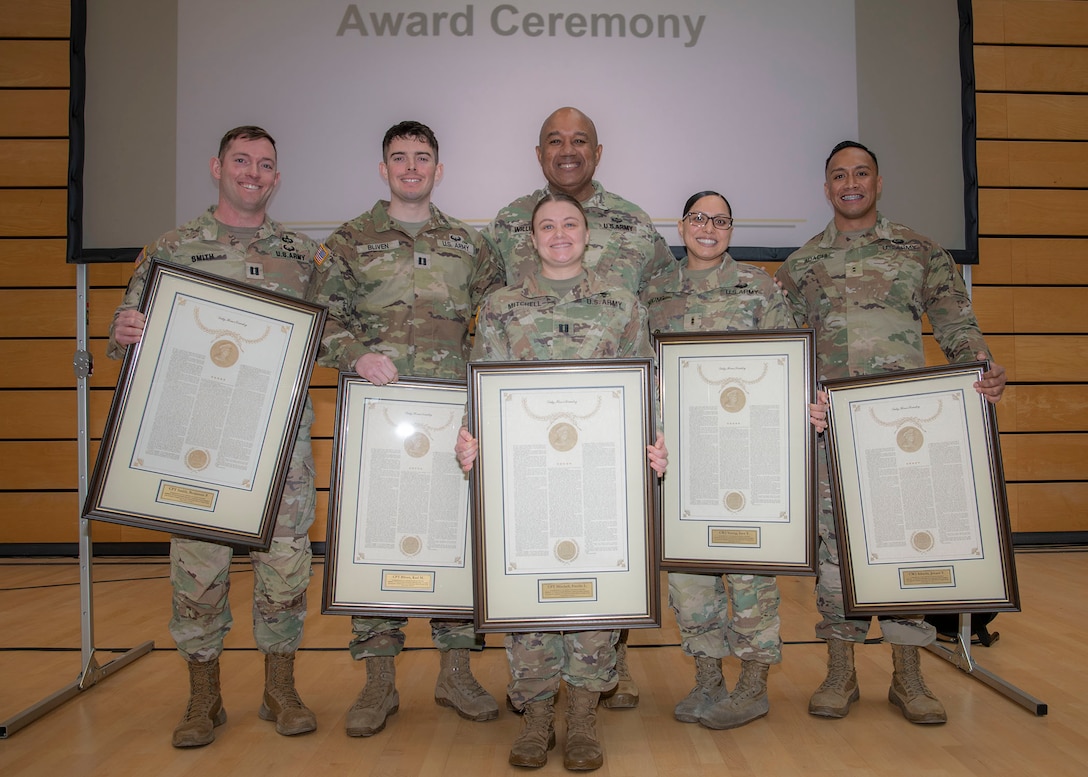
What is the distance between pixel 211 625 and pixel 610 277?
6.07 ft

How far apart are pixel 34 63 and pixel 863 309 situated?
6.02 metres

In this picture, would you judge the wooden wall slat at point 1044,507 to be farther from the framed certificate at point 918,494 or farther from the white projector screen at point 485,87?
the framed certificate at point 918,494

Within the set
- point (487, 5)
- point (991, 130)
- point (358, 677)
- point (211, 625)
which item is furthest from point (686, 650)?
point (991, 130)

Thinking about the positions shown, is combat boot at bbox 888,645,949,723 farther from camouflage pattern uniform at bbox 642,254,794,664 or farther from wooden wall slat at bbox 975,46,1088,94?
wooden wall slat at bbox 975,46,1088,94

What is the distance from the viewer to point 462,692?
279 centimetres

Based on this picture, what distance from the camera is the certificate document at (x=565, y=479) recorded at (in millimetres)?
2301

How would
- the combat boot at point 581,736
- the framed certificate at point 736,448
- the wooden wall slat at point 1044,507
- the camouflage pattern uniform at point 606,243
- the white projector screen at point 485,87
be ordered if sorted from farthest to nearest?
the wooden wall slat at point 1044,507, the white projector screen at point 485,87, the camouflage pattern uniform at point 606,243, the framed certificate at point 736,448, the combat boot at point 581,736

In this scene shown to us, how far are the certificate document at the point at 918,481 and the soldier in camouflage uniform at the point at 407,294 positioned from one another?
1455mm

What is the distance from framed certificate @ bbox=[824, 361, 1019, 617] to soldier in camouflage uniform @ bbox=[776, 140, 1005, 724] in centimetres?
18

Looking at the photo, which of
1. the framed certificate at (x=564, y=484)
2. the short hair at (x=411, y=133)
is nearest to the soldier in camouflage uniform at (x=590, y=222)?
the short hair at (x=411, y=133)

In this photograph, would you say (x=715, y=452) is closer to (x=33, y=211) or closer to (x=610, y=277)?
(x=610, y=277)

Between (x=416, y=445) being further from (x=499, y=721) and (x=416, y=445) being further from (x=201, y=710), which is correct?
(x=201, y=710)

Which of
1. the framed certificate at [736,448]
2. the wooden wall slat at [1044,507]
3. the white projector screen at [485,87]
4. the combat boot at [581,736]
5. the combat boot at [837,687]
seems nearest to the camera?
the combat boot at [581,736]

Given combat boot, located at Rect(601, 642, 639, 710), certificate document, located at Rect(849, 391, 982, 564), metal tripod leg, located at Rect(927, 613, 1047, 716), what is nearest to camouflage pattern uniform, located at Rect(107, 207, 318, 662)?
combat boot, located at Rect(601, 642, 639, 710)
